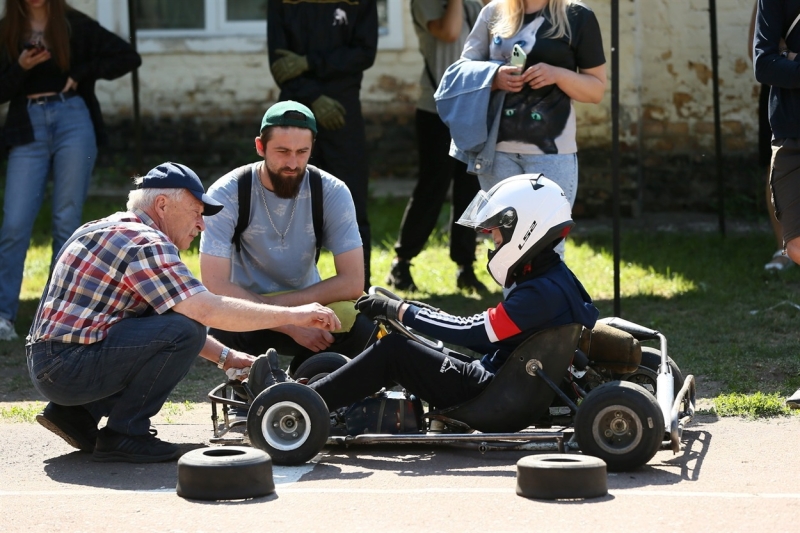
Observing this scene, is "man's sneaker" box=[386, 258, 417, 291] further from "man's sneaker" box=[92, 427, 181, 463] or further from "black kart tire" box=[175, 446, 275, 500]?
"black kart tire" box=[175, 446, 275, 500]

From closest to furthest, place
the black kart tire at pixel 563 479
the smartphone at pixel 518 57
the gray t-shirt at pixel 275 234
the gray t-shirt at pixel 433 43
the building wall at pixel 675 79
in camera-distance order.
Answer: the black kart tire at pixel 563 479 → the gray t-shirt at pixel 275 234 → the smartphone at pixel 518 57 → the gray t-shirt at pixel 433 43 → the building wall at pixel 675 79

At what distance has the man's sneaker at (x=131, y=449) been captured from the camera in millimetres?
5770

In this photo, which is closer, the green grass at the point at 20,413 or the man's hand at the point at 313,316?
the man's hand at the point at 313,316

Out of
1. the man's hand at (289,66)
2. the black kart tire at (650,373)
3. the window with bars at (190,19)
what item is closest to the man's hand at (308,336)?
the black kart tire at (650,373)

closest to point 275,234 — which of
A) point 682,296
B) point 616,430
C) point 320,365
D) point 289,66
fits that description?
point 320,365

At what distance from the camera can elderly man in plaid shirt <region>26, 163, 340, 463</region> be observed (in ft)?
18.3

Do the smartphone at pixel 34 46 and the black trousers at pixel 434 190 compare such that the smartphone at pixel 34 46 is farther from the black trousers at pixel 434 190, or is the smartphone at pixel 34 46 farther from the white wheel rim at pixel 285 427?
the white wheel rim at pixel 285 427

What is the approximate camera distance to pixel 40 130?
28.0 feet

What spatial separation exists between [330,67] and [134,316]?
3380 mm

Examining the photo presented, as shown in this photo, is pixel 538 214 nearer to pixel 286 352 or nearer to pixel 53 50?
pixel 286 352

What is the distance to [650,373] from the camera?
622 centimetres

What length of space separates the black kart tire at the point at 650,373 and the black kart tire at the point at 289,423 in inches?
61.3

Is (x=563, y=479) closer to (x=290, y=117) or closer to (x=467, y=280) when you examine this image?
(x=290, y=117)

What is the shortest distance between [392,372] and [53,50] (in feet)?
13.0
